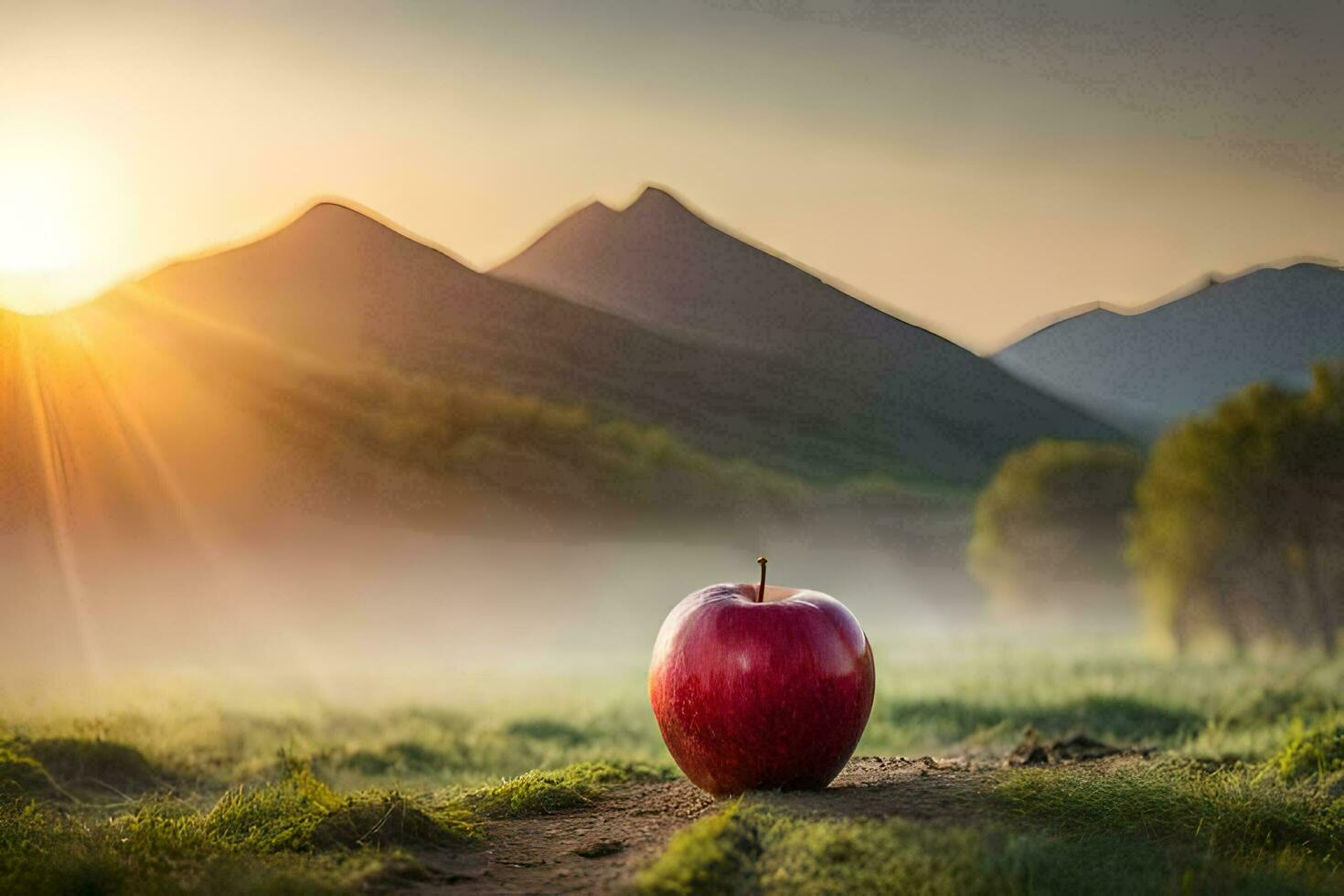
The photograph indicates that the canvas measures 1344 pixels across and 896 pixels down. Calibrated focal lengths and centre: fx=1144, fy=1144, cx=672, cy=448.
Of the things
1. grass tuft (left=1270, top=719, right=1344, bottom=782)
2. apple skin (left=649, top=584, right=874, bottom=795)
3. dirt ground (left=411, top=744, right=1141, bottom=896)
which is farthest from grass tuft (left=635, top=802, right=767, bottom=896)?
grass tuft (left=1270, top=719, right=1344, bottom=782)

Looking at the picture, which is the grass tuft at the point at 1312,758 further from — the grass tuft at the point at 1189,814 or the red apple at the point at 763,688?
the red apple at the point at 763,688

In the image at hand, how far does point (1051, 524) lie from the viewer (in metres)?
48.7

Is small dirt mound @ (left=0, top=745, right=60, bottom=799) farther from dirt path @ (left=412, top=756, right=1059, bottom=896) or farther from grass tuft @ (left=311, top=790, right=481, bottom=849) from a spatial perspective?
dirt path @ (left=412, top=756, right=1059, bottom=896)

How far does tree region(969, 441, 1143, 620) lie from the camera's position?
45906 mm

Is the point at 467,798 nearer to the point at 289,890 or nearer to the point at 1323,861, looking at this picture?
the point at 289,890

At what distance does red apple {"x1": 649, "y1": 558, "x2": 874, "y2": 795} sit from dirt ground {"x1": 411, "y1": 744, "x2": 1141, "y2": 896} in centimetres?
29

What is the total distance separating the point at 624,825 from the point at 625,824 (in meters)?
0.03

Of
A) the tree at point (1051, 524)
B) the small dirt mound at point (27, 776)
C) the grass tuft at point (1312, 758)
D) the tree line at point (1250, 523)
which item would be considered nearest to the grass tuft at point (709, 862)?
the grass tuft at point (1312, 758)

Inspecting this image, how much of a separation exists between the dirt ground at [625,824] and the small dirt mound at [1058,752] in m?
2.07

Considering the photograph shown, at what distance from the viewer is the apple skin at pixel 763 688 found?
27.4 feet

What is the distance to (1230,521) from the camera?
3397cm

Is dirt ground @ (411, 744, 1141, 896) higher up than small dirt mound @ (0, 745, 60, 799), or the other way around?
dirt ground @ (411, 744, 1141, 896)

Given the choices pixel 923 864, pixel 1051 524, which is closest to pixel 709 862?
pixel 923 864

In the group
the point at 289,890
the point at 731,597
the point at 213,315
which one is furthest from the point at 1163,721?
the point at 213,315
